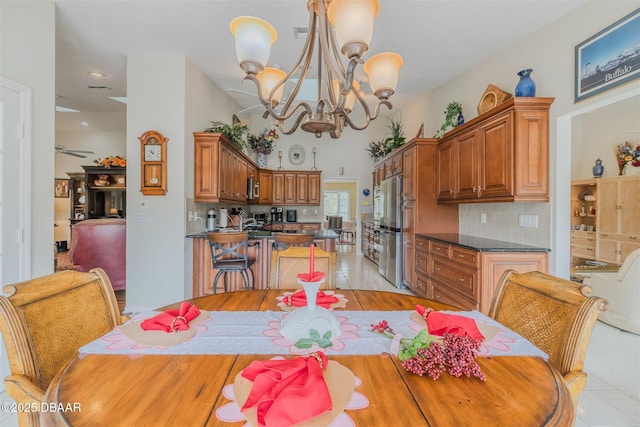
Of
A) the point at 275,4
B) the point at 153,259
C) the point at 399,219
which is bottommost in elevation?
the point at 153,259

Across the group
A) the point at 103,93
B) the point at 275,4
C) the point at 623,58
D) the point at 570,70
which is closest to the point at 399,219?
the point at 570,70

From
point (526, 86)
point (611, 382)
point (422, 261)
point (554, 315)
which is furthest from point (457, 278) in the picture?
point (554, 315)

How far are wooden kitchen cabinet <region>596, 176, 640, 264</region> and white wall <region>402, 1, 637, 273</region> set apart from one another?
3.13 metres

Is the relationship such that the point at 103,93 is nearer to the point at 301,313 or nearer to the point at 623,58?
the point at 301,313

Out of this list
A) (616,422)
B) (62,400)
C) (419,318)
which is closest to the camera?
(62,400)

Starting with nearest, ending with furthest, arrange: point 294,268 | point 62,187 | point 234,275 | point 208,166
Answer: point 294,268, point 234,275, point 208,166, point 62,187

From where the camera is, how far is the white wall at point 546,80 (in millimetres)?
2441

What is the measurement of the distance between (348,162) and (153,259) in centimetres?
517

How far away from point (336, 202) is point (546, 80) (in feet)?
33.5

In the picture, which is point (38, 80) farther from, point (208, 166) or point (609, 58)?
point (609, 58)

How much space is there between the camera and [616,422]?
1746 mm

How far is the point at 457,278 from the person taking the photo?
309cm

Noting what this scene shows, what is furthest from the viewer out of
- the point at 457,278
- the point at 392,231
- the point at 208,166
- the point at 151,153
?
the point at 392,231

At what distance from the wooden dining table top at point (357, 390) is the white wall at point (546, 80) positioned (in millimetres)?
2439
